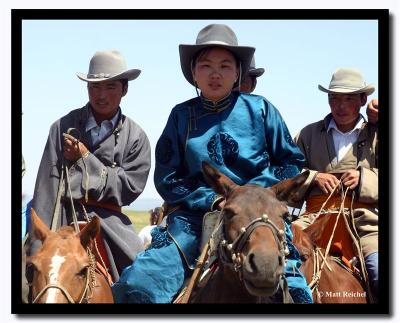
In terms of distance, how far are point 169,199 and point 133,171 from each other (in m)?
0.78

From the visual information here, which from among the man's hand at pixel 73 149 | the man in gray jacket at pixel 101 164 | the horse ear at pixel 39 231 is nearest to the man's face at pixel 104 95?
the man in gray jacket at pixel 101 164

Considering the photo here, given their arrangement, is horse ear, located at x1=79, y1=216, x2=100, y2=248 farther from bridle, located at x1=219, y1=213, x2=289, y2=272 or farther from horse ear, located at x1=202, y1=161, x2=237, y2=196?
bridle, located at x1=219, y1=213, x2=289, y2=272

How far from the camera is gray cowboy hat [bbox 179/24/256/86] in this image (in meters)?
6.59

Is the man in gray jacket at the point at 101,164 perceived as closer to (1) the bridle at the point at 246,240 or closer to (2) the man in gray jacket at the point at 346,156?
(2) the man in gray jacket at the point at 346,156

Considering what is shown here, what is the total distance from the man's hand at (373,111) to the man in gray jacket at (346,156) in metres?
0.09

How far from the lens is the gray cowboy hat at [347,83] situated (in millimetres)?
7539

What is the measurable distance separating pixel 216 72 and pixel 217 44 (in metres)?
0.19

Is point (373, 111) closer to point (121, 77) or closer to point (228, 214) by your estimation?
point (121, 77)

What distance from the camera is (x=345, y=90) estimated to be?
7.55 meters

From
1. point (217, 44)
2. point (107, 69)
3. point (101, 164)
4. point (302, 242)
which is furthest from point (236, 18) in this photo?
point (302, 242)

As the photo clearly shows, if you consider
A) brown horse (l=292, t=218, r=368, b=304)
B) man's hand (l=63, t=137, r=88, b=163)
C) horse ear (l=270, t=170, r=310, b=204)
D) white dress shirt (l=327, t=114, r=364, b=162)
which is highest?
white dress shirt (l=327, t=114, r=364, b=162)

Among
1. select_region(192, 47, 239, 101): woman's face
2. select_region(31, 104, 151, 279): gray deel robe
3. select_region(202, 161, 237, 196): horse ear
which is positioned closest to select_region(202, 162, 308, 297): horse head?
select_region(202, 161, 237, 196): horse ear

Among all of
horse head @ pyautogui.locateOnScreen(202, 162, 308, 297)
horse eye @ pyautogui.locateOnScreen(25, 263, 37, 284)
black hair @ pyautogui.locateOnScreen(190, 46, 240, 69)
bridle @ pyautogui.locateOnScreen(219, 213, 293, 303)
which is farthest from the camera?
black hair @ pyautogui.locateOnScreen(190, 46, 240, 69)

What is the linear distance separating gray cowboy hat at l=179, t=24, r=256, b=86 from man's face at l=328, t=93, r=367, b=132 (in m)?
1.11
